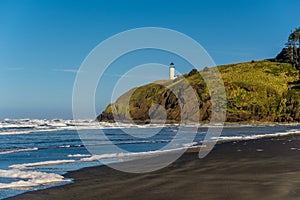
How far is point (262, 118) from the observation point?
281ft

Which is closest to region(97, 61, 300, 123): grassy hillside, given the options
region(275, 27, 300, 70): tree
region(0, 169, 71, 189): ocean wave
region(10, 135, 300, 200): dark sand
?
region(275, 27, 300, 70): tree

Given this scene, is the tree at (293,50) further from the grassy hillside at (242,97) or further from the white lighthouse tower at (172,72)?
the white lighthouse tower at (172,72)

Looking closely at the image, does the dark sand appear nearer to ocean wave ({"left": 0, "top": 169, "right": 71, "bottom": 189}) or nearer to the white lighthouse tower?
ocean wave ({"left": 0, "top": 169, "right": 71, "bottom": 189})

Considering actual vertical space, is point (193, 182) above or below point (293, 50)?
below

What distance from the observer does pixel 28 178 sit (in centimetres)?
1245

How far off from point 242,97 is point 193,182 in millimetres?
82713

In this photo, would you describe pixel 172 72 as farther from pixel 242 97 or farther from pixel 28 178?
pixel 28 178

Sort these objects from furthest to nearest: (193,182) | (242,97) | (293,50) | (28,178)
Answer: (293,50) → (242,97) → (28,178) → (193,182)

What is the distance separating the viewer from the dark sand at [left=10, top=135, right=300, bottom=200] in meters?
9.66

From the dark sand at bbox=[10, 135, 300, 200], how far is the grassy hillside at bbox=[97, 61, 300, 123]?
6936 cm

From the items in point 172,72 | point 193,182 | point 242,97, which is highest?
point 172,72

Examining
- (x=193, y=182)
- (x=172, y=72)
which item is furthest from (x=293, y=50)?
(x=193, y=182)

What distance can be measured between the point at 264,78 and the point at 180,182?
9970 centimetres

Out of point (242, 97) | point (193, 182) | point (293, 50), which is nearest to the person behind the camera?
point (193, 182)
